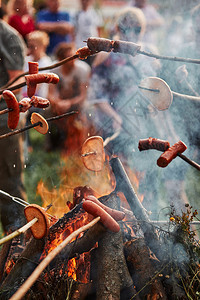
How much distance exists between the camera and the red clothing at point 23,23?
15.2 feet

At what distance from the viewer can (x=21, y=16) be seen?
→ 464 centimetres

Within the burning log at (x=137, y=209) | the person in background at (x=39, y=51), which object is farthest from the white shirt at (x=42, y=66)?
the burning log at (x=137, y=209)

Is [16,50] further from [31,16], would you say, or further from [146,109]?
[146,109]

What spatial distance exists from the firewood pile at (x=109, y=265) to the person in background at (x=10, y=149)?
1.05m

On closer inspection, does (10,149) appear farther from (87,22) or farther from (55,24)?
(87,22)

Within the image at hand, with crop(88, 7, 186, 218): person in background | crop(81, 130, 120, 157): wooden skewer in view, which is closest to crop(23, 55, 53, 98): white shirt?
crop(88, 7, 186, 218): person in background

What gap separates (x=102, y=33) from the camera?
4.91m

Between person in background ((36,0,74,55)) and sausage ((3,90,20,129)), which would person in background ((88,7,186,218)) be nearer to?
person in background ((36,0,74,55))

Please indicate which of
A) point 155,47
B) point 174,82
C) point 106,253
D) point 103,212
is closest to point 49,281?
point 106,253

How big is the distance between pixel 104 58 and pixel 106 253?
3000 millimetres

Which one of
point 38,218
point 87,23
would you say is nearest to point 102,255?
point 38,218

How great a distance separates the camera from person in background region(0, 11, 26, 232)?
370 cm

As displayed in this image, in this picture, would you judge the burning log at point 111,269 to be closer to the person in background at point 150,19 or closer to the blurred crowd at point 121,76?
the blurred crowd at point 121,76

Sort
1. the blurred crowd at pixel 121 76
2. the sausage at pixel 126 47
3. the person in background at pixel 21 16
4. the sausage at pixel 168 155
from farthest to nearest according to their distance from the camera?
the person in background at pixel 21 16, the blurred crowd at pixel 121 76, the sausage at pixel 126 47, the sausage at pixel 168 155
